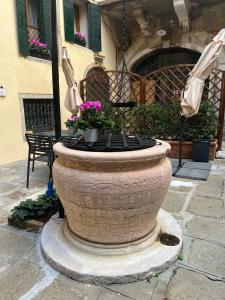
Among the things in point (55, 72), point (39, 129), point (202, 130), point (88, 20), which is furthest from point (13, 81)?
point (202, 130)

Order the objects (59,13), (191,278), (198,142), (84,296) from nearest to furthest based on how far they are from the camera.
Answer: (84,296), (191,278), (198,142), (59,13)

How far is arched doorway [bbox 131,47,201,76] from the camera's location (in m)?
8.44

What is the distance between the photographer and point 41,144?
12.0 feet

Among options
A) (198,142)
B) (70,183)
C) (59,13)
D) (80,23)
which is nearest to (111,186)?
(70,183)

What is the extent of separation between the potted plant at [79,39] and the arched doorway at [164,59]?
7.55 ft

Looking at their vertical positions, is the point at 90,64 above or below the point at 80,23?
below

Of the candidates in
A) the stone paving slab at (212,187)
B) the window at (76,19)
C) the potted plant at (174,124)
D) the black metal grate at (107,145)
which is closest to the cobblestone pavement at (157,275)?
the stone paving slab at (212,187)

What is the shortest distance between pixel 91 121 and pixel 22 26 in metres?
4.54

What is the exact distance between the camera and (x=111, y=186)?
1.64 metres

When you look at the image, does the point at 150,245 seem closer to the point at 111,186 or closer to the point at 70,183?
the point at 111,186

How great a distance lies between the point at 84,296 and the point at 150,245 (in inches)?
25.3

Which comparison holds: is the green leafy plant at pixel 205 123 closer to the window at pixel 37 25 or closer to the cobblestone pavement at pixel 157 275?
the cobblestone pavement at pixel 157 275

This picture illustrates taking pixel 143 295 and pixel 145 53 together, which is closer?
pixel 143 295

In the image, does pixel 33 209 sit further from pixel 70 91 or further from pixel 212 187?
pixel 212 187
